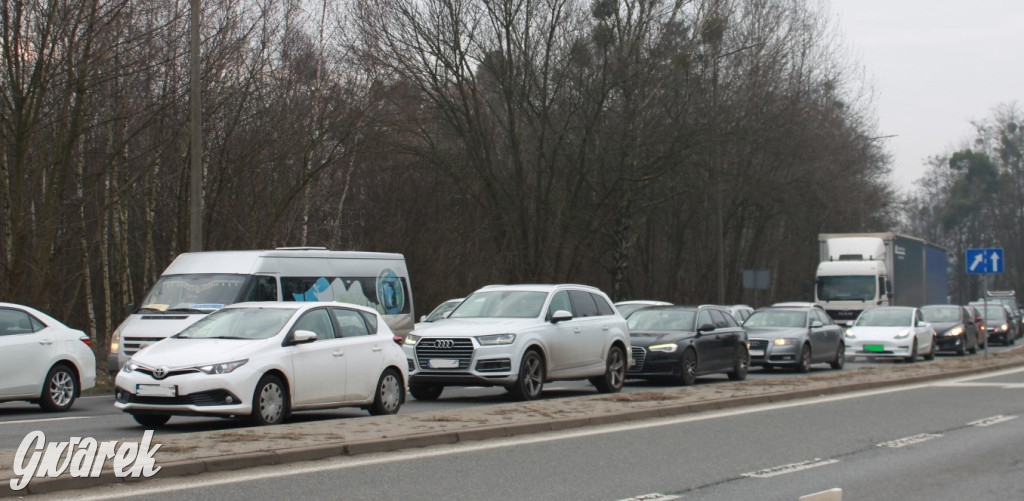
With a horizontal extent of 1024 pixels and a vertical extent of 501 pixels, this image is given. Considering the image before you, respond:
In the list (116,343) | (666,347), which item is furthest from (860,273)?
(116,343)

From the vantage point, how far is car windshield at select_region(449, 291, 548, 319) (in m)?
18.7

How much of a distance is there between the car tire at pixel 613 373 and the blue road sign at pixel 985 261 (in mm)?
15066

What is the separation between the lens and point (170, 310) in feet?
64.0

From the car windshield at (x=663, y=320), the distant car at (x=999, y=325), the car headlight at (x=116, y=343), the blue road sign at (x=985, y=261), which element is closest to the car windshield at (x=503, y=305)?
the car windshield at (x=663, y=320)

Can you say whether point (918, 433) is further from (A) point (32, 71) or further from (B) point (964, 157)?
(B) point (964, 157)

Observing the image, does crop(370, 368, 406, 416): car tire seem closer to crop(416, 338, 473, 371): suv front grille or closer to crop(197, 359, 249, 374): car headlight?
crop(416, 338, 473, 371): suv front grille

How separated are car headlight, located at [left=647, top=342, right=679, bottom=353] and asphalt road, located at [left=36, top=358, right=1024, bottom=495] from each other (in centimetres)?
579

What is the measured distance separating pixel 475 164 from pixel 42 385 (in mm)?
24098

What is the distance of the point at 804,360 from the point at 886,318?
727 cm

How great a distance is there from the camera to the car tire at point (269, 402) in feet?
43.4

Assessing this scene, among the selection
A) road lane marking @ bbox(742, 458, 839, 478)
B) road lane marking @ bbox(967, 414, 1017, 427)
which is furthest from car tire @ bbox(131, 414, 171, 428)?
road lane marking @ bbox(967, 414, 1017, 427)

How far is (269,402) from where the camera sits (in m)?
13.5

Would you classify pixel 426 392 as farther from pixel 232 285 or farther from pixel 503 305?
pixel 232 285

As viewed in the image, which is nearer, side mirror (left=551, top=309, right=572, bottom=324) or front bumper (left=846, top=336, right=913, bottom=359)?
side mirror (left=551, top=309, right=572, bottom=324)
